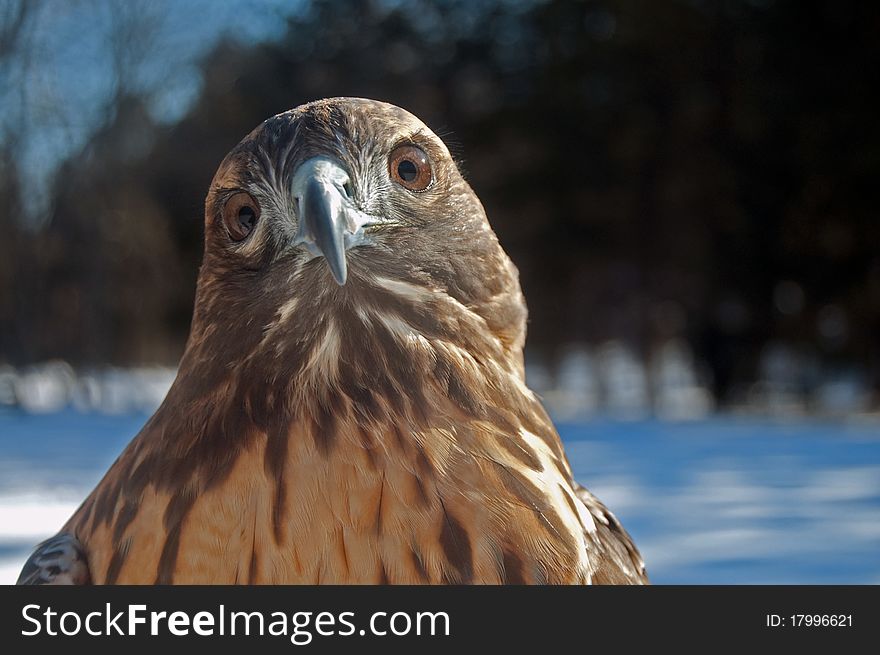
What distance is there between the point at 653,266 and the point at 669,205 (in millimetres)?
1285

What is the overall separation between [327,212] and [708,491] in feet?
17.4

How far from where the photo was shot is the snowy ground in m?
4.26

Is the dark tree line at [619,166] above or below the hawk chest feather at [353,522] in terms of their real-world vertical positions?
above

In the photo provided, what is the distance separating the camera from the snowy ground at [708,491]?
→ 14.0 ft

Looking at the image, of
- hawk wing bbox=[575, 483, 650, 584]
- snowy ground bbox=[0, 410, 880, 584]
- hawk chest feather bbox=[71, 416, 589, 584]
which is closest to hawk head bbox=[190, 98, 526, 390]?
hawk chest feather bbox=[71, 416, 589, 584]

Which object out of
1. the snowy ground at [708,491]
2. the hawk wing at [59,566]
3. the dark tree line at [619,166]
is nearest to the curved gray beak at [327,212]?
the hawk wing at [59,566]

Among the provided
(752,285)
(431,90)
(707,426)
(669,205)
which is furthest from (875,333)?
(431,90)

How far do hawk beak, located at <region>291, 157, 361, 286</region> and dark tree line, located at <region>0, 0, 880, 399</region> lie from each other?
11.2 metres

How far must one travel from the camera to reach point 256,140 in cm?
181

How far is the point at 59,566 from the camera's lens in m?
1.88

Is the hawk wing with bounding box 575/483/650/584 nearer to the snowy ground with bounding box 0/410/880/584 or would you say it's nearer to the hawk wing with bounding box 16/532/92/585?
the hawk wing with bounding box 16/532/92/585

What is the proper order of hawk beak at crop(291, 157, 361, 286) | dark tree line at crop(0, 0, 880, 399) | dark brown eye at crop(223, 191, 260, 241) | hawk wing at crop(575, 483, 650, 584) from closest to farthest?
hawk beak at crop(291, 157, 361, 286) < dark brown eye at crop(223, 191, 260, 241) < hawk wing at crop(575, 483, 650, 584) < dark tree line at crop(0, 0, 880, 399)

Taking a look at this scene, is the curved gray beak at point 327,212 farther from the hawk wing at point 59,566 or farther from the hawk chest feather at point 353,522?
the hawk wing at point 59,566

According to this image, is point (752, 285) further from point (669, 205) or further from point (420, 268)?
point (420, 268)
